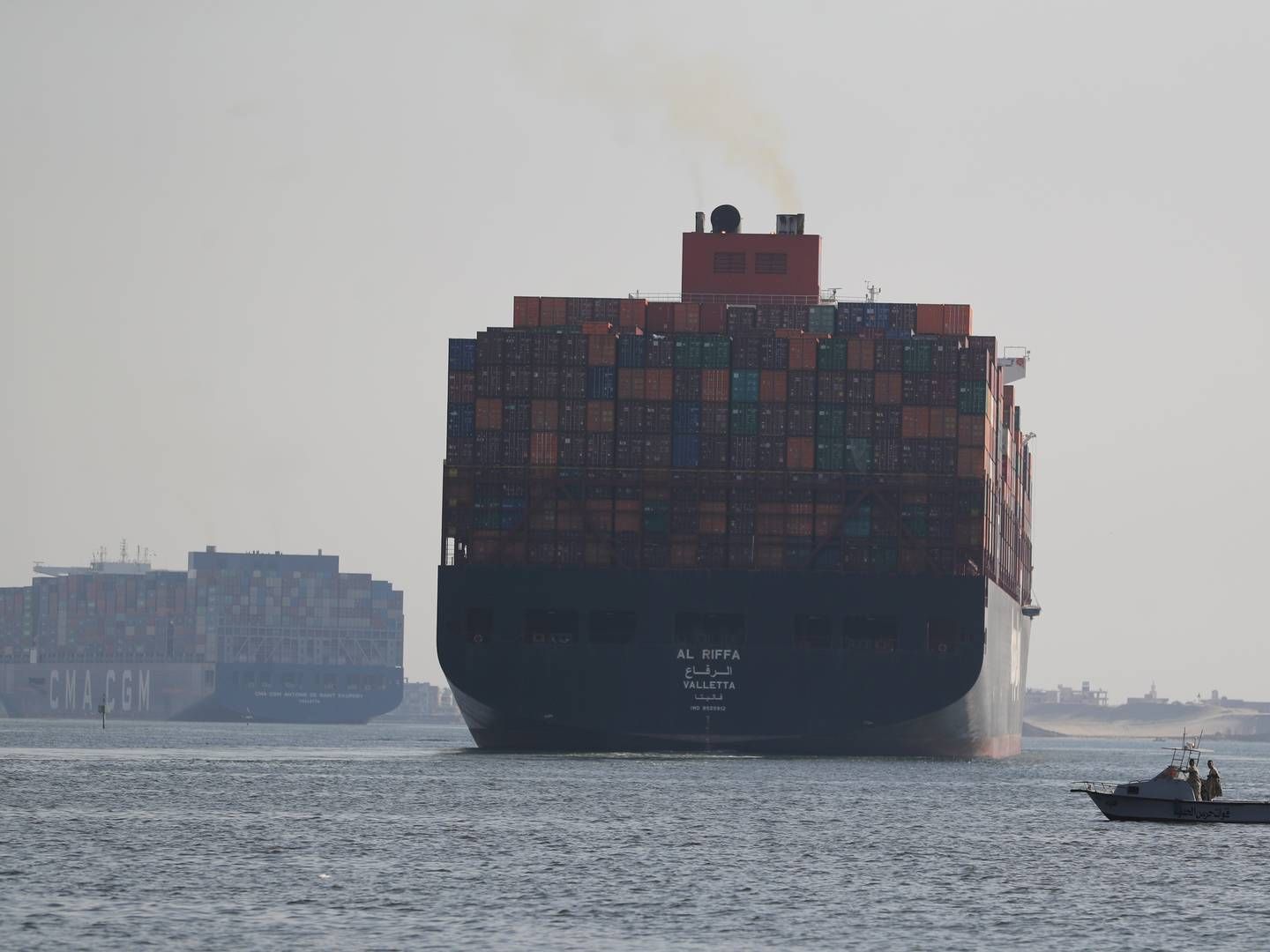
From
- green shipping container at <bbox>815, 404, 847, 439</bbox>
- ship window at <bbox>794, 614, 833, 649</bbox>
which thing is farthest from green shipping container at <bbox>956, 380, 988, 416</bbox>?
ship window at <bbox>794, 614, 833, 649</bbox>

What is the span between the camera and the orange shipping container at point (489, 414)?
115 meters

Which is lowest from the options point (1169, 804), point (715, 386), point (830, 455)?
point (1169, 804)

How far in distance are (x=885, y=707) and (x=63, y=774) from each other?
3545cm

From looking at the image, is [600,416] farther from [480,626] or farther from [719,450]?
[480,626]

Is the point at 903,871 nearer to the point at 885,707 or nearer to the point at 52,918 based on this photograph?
the point at 52,918

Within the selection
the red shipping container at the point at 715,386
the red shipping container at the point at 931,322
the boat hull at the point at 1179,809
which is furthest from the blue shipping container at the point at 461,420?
the boat hull at the point at 1179,809

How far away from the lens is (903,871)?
210 feet

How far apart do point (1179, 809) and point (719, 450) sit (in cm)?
4038

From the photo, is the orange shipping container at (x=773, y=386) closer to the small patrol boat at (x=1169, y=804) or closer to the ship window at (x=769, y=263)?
the ship window at (x=769, y=263)

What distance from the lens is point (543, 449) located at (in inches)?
4515

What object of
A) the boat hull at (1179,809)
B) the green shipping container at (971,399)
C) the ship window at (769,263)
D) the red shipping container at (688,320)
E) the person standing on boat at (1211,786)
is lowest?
the boat hull at (1179,809)

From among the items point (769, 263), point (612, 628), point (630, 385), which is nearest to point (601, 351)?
point (630, 385)

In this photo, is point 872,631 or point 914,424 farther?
point 914,424

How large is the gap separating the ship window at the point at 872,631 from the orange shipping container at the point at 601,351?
16506mm
